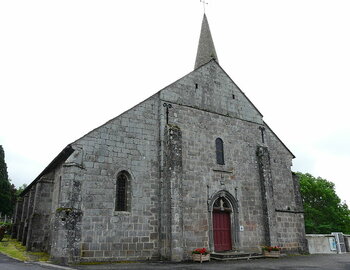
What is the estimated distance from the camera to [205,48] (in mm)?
25781

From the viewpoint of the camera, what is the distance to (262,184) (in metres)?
17.6

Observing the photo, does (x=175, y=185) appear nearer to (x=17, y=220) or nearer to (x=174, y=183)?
(x=174, y=183)

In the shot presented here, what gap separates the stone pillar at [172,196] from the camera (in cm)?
1337

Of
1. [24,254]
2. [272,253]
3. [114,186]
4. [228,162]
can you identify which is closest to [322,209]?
[272,253]

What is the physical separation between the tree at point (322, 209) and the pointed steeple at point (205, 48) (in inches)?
1167

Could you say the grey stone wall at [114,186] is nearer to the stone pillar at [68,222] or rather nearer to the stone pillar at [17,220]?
the stone pillar at [68,222]

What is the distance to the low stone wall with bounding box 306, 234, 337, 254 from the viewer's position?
18938 millimetres

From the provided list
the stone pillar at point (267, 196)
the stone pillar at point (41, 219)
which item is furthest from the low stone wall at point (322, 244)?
the stone pillar at point (41, 219)

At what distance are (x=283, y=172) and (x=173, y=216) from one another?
9291 mm

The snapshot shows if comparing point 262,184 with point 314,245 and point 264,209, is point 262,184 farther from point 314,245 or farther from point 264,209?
point 314,245

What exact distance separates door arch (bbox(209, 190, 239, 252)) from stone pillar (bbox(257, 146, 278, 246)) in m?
1.95

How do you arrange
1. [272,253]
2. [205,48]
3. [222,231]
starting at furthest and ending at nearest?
[205,48]
[222,231]
[272,253]

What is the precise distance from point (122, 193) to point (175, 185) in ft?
8.44

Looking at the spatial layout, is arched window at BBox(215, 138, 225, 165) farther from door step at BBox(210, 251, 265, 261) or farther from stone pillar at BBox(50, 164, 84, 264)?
stone pillar at BBox(50, 164, 84, 264)
